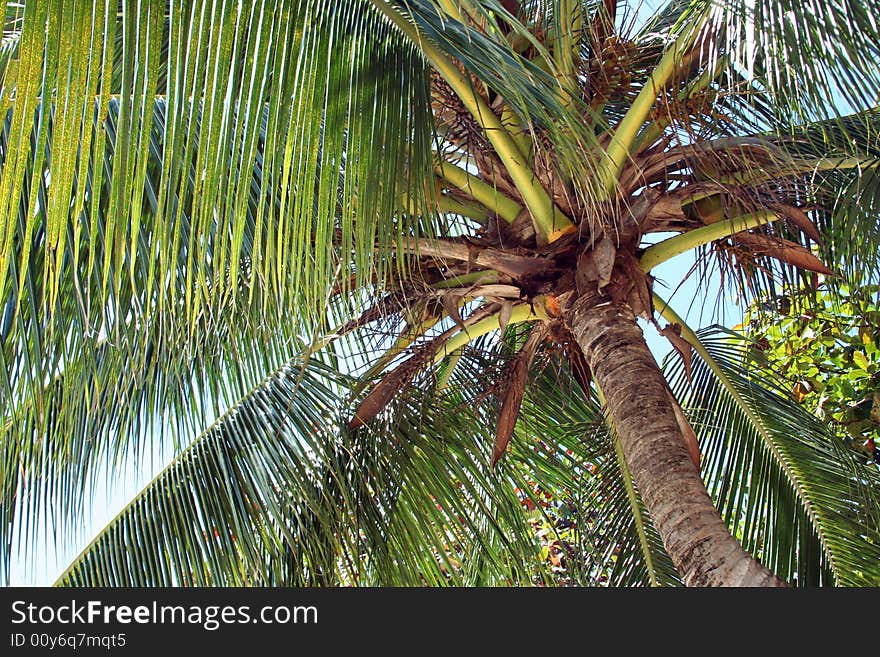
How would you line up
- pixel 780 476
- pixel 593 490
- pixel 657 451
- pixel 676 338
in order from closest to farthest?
pixel 657 451
pixel 676 338
pixel 780 476
pixel 593 490

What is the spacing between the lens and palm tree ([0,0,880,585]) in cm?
197

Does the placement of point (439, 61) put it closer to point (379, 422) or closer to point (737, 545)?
point (737, 545)

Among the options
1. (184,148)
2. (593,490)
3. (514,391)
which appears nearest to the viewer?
(184,148)

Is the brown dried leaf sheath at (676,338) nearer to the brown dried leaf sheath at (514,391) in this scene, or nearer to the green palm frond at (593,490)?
the brown dried leaf sheath at (514,391)

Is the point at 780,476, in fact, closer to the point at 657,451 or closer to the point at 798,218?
the point at 798,218

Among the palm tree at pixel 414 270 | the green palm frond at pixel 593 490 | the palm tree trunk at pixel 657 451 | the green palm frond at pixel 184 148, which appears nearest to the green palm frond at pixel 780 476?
the palm tree at pixel 414 270

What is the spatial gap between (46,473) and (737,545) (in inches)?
99.6

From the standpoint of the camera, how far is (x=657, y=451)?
2.75 meters

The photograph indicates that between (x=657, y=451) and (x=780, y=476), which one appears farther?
Answer: (x=780, y=476)

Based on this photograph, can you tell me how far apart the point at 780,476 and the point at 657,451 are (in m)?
1.72

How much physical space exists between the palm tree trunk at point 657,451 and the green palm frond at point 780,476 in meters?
1.16

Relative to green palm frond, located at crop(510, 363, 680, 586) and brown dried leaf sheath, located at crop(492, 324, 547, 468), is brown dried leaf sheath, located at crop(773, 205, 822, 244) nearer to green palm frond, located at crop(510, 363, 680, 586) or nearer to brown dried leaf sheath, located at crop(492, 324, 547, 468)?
brown dried leaf sheath, located at crop(492, 324, 547, 468)

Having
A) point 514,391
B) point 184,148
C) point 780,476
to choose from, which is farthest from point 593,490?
point 184,148

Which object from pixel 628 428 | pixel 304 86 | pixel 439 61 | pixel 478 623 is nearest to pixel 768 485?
pixel 628 428
